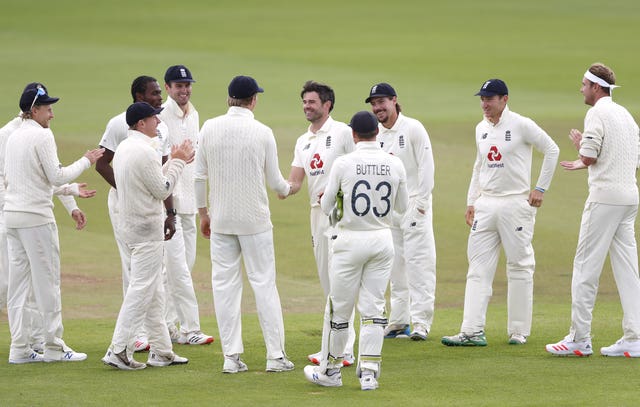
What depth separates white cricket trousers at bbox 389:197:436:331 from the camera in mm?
10742

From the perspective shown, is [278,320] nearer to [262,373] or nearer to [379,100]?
[262,373]

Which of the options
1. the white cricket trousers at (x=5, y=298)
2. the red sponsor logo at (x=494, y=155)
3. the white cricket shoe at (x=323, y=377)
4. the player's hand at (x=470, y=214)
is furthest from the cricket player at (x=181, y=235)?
the red sponsor logo at (x=494, y=155)

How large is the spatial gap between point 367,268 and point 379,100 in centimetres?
245

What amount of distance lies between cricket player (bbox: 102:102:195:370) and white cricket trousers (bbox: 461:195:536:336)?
2.91 metres

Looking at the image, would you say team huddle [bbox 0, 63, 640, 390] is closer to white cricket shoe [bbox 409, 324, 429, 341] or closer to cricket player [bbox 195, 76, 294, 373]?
cricket player [bbox 195, 76, 294, 373]

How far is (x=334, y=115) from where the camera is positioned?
26406 mm

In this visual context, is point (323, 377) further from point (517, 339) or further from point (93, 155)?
point (93, 155)

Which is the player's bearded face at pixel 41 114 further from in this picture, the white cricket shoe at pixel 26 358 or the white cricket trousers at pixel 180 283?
the white cricket shoe at pixel 26 358

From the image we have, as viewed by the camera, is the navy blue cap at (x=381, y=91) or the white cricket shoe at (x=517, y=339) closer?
the white cricket shoe at (x=517, y=339)

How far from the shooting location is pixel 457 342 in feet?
33.4

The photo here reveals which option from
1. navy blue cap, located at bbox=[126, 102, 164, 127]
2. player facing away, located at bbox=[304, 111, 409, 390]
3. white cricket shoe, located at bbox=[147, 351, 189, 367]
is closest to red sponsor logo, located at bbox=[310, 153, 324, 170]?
player facing away, located at bbox=[304, 111, 409, 390]

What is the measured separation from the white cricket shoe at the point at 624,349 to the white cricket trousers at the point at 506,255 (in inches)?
38.5

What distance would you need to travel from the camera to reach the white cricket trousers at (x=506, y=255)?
33.6 feet

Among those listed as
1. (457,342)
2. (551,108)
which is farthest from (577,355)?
(551,108)
